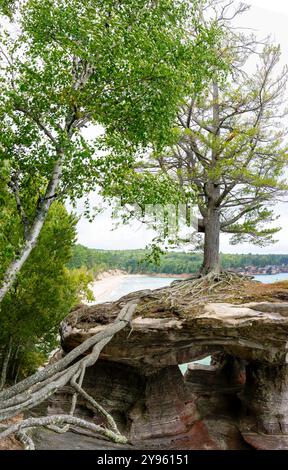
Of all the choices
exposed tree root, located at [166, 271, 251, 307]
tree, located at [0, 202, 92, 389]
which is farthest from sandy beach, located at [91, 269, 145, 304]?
exposed tree root, located at [166, 271, 251, 307]

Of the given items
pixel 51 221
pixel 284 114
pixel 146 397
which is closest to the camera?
pixel 146 397

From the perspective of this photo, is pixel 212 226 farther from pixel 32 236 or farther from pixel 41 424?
pixel 41 424

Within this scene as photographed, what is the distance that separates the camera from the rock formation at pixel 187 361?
7305 millimetres

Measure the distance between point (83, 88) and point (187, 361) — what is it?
6.78 metres

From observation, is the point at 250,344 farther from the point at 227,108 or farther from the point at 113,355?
the point at 227,108

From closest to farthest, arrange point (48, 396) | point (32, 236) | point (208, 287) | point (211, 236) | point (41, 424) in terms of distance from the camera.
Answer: point (41, 424) < point (48, 396) < point (32, 236) < point (208, 287) < point (211, 236)

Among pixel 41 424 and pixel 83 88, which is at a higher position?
pixel 83 88

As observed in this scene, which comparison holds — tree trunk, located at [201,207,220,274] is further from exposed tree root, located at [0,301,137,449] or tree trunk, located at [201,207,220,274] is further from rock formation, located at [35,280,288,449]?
exposed tree root, located at [0,301,137,449]

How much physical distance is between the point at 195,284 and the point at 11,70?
20.8 feet

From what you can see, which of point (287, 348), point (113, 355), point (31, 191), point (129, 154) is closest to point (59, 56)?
point (129, 154)

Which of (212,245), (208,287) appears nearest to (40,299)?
(212,245)

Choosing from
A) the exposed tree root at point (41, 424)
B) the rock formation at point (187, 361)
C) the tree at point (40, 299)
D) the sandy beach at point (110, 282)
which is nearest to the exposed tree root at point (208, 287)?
the rock formation at point (187, 361)

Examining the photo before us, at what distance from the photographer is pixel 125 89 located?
666 cm

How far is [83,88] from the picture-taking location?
6.92 metres
